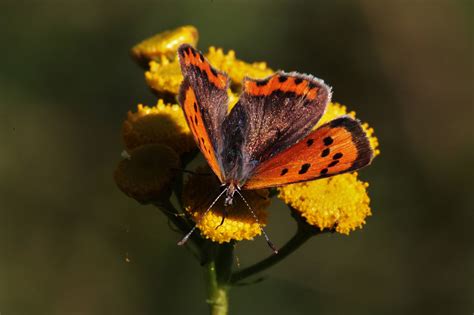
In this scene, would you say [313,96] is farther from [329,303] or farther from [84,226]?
[84,226]

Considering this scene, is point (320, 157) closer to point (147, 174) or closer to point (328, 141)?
point (328, 141)

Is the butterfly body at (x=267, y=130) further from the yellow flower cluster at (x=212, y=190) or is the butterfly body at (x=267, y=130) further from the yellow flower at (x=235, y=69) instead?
the yellow flower at (x=235, y=69)

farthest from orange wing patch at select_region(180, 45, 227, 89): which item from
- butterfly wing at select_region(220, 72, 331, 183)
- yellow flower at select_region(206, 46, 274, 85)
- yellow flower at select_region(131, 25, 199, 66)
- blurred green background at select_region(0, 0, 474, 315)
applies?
blurred green background at select_region(0, 0, 474, 315)

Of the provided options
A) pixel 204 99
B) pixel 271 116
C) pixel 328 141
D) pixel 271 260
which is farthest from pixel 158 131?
pixel 328 141

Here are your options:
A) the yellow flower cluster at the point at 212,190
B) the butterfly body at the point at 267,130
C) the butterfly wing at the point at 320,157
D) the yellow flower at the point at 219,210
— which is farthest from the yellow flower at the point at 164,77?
the butterfly wing at the point at 320,157

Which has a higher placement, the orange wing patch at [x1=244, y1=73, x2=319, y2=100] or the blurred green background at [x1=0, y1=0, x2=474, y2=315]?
the orange wing patch at [x1=244, y1=73, x2=319, y2=100]

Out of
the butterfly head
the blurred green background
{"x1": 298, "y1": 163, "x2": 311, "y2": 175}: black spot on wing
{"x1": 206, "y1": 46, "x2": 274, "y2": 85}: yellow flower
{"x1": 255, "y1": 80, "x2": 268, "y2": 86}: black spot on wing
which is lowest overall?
the blurred green background

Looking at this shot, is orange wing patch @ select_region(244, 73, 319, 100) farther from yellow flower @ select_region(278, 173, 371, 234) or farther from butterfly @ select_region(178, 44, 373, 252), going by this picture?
yellow flower @ select_region(278, 173, 371, 234)

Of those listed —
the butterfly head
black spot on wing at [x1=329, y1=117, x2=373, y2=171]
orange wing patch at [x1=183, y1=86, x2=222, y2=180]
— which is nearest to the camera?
orange wing patch at [x1=183, y1=86, x2=222, y2=180]

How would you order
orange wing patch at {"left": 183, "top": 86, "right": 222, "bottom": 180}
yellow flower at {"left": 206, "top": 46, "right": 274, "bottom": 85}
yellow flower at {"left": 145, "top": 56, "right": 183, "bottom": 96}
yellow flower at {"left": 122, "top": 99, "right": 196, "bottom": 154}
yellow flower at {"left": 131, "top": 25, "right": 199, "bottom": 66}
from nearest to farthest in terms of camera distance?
1. orange wing patch at {"left": 183, "top": 86, "right": 222, "bottom": 180}
2. yellow flower at {"left": 122, "top": 99, "right": 196, "bottom": 154}
3. yellow flower at {"left": 145, "top": 56, "right": 183, "bottom": 96}
4. yellow flower at {"left": 206, "top": 46, "right": 274, "bottom": 85}
5. yellow flower at {"left": 131, "top": 25, "right": 199, "bottom": 66}
